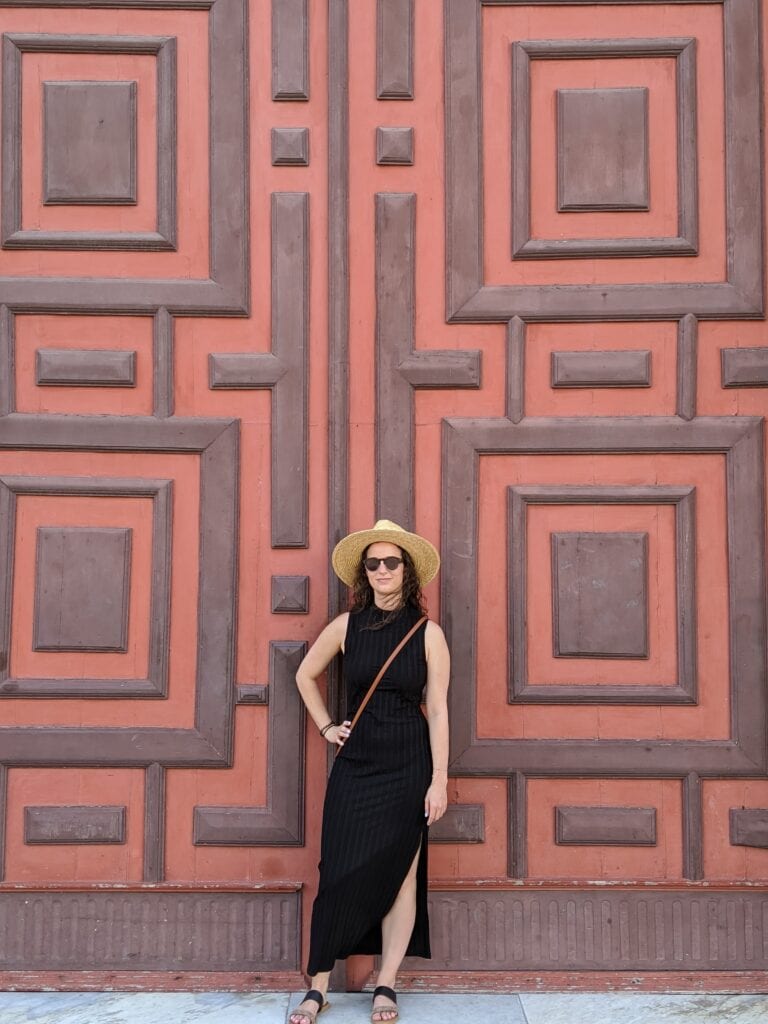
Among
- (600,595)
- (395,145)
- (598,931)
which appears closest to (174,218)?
(395,145)

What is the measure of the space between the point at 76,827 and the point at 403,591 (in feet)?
4.73

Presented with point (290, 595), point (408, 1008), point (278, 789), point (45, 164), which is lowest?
point (408, 1008)

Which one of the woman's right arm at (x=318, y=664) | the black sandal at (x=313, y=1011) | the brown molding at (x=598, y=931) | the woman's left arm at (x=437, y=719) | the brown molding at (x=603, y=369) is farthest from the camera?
the brown molding at (x=603, y=369)

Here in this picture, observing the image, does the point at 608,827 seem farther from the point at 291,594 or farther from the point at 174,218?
the point at 174,218

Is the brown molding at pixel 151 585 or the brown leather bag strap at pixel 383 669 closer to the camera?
the brown leather bag strap at pixel 383 669

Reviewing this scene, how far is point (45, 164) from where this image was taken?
148 inches

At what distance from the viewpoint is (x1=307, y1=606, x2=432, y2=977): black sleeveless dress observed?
129 inches

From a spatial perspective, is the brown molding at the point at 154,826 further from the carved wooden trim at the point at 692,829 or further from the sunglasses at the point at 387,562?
the carved wooden trim at the point at 692,829

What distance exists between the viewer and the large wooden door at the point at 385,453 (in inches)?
143

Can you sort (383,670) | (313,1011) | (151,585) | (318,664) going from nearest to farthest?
(313,1011) → (383,670) → (318,664) → (151,585)

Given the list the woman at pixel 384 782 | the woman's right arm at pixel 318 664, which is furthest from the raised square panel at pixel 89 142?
the woman's right arm at pixel 318 664

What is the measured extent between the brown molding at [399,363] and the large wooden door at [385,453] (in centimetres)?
1

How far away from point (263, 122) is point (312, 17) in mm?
422

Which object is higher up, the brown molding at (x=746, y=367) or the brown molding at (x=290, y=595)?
the brown molding at (x=746, y=367)
